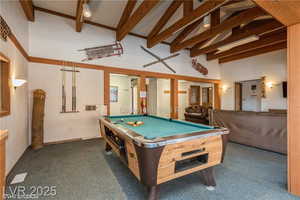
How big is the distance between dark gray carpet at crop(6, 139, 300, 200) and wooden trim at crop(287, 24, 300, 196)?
23 centimetres

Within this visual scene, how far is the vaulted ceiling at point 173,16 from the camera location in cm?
325

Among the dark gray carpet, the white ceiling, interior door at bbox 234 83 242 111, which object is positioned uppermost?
the white ceiling

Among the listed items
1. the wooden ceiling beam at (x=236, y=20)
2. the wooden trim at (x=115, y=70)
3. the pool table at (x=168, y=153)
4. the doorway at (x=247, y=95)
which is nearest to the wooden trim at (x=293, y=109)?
the pool table at (x=168, y=153)

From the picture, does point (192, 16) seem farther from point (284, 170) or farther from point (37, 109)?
point (37, 109)

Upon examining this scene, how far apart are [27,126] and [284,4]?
5.10 meters

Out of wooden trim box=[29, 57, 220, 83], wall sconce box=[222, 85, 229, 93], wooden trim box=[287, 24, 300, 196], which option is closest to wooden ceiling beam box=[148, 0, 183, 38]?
wooden trim box=[29, 57, 220, 83]

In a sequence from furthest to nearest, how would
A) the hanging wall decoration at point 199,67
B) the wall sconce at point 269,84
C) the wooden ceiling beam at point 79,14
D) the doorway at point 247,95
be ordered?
the doorway at point 247,95 → the hanging wall decoration at point 199,67 → the wall sconce at point 269,84 → the wooden ceiling beam at point 79,14

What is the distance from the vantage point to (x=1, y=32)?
191 cm

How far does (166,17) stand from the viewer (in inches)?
163

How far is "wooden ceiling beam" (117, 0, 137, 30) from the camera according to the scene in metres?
3.51

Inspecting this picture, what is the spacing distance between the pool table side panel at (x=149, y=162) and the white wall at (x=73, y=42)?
3.83m

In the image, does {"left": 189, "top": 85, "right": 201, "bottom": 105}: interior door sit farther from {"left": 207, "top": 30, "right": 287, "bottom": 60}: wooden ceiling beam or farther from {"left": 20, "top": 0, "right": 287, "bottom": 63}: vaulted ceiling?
{"left": 20, "top": 0, "right": 287, "bottom": 63}: vaulted ceiling

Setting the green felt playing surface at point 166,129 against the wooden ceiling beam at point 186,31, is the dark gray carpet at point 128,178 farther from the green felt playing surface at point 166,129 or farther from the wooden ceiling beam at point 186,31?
the wooden ceiling beam at point 186,31

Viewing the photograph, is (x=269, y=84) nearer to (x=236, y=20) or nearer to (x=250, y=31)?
(x=250, y=31)
